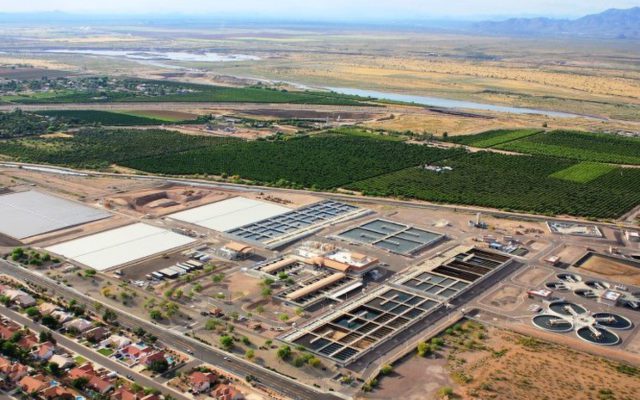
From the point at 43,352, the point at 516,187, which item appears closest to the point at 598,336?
the point at 43,352

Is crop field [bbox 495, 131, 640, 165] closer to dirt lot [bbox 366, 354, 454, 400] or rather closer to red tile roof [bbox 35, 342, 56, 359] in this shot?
dirt lot [bbox 366, 354, 454, 400]

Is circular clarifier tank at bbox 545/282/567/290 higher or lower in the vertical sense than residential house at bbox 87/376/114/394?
higher

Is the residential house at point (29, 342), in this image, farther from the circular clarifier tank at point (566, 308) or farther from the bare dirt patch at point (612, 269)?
the bare dirt patch at point (612, 269)

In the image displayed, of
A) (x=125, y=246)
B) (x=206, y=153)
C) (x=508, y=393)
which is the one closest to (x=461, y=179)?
(x=206, y=153)

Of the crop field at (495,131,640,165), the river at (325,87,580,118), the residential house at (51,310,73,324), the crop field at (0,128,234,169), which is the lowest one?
the residential house at (51,310,73,324)

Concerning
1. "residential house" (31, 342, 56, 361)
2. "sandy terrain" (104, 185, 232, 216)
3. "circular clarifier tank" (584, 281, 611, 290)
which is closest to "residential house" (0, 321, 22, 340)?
"residential house" (31, 342, 56, 361)

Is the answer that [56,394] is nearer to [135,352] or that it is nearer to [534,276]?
[135,352]
